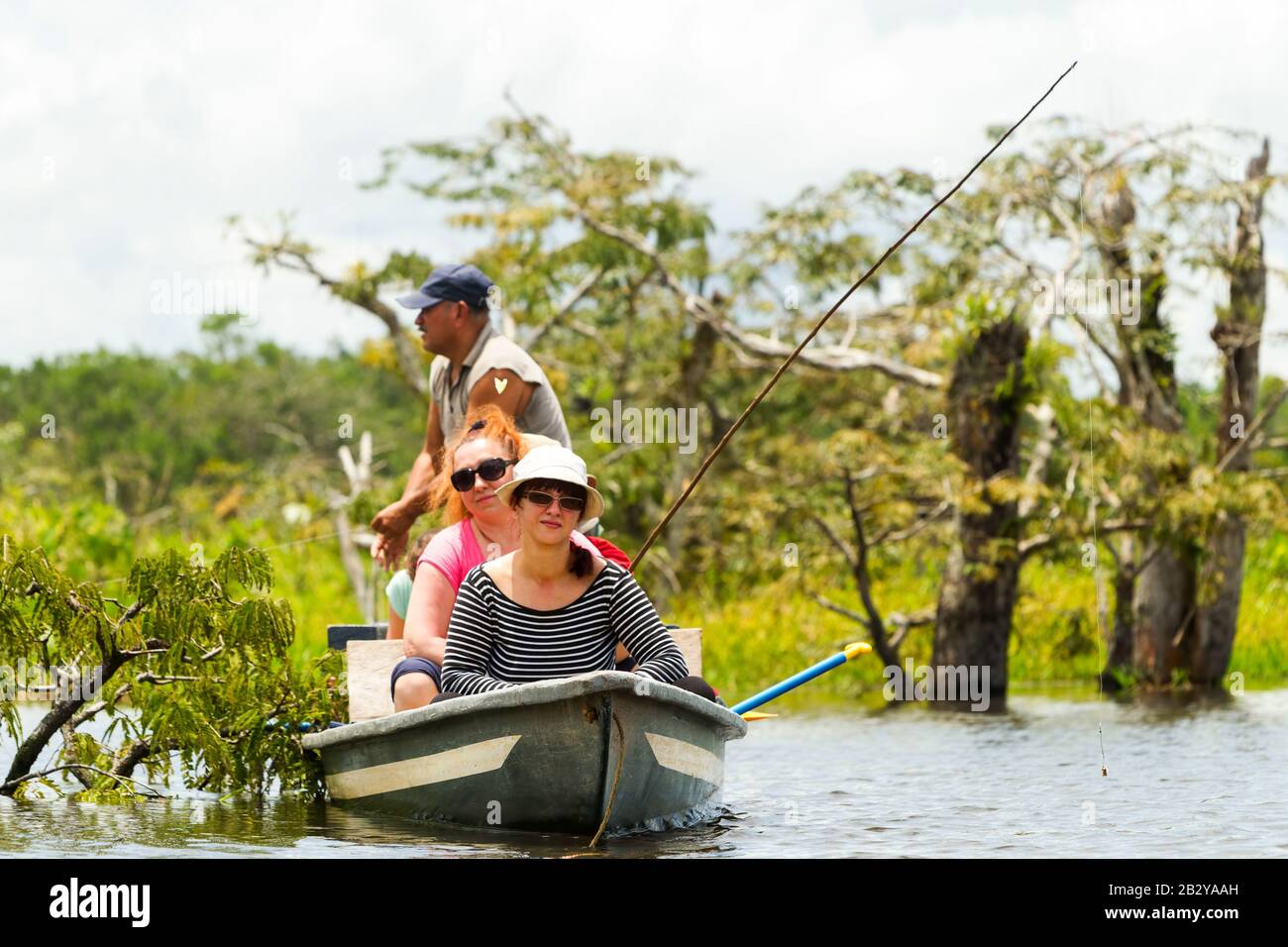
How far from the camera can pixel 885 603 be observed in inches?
711

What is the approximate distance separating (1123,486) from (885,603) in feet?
10.6

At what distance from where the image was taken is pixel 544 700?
636 cm

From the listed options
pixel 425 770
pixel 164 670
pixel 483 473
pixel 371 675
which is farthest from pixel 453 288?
pixel 425 770

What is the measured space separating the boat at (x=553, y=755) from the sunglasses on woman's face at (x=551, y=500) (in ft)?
1.93

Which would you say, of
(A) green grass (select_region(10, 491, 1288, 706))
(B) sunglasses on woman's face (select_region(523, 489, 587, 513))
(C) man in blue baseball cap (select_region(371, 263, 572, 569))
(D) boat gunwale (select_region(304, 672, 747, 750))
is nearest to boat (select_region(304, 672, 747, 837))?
(D) boat gunwale (select_region(304, 672, 747, 750))

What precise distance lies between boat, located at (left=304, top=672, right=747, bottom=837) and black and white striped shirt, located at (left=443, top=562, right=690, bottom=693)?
191mm

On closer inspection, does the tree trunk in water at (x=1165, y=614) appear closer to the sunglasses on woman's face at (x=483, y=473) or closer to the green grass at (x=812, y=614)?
the green grass at (x=812, y=614)

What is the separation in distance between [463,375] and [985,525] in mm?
7523

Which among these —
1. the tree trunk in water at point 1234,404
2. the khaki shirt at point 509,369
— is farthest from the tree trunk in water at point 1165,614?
the khaki shirt at point 509,369

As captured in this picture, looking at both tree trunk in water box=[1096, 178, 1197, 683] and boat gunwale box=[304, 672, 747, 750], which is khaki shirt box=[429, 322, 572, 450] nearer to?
boat gunwale box=[304, 672, 747, 750]

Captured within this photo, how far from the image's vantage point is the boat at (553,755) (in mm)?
6453
